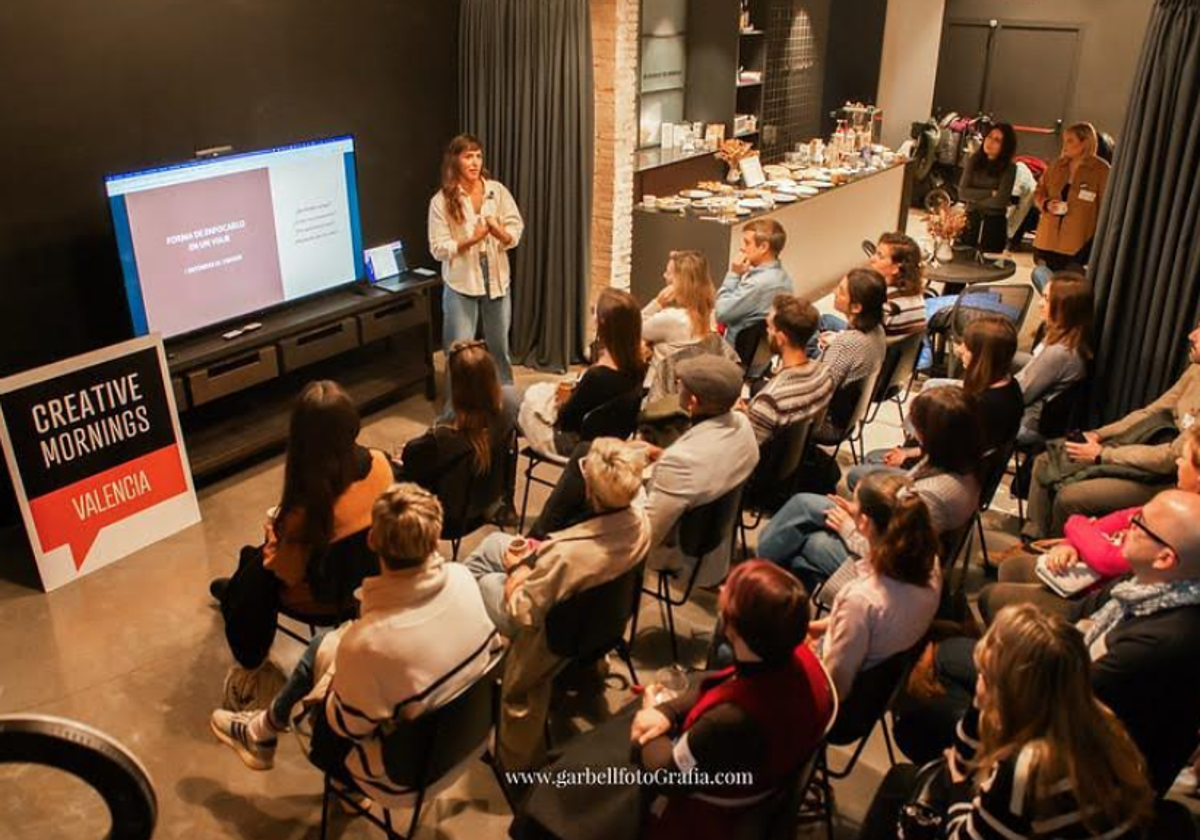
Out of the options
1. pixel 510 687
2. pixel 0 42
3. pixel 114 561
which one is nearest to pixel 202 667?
pixel 114 561

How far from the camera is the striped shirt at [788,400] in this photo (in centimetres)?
362

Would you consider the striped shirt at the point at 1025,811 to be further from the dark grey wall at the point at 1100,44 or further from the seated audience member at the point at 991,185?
the dark grey wall at the point at 1100,44

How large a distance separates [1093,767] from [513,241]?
12.9 feet

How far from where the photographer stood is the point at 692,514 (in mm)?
A: 3090

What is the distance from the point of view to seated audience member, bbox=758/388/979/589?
2.99 m

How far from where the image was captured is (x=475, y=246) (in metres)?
5.12

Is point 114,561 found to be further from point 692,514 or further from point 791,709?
point 791,709

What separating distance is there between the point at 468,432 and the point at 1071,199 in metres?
4.71

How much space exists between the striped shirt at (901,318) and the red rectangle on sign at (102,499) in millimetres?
3160

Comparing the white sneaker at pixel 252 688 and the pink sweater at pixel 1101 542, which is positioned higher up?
the pink sweater at pixel 1101 542

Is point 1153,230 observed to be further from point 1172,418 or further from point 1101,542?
point 1101,542

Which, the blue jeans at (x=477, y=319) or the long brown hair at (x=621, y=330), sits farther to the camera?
the blue jeans at (x=477, y=319)

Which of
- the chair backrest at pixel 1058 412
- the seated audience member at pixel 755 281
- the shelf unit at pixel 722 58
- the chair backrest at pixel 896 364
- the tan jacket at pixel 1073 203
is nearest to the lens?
the chair backrest at pixel 1058 412

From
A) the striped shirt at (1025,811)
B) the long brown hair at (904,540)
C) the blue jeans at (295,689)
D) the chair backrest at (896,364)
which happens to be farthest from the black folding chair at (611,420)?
the striped shirt at (1025,811)
